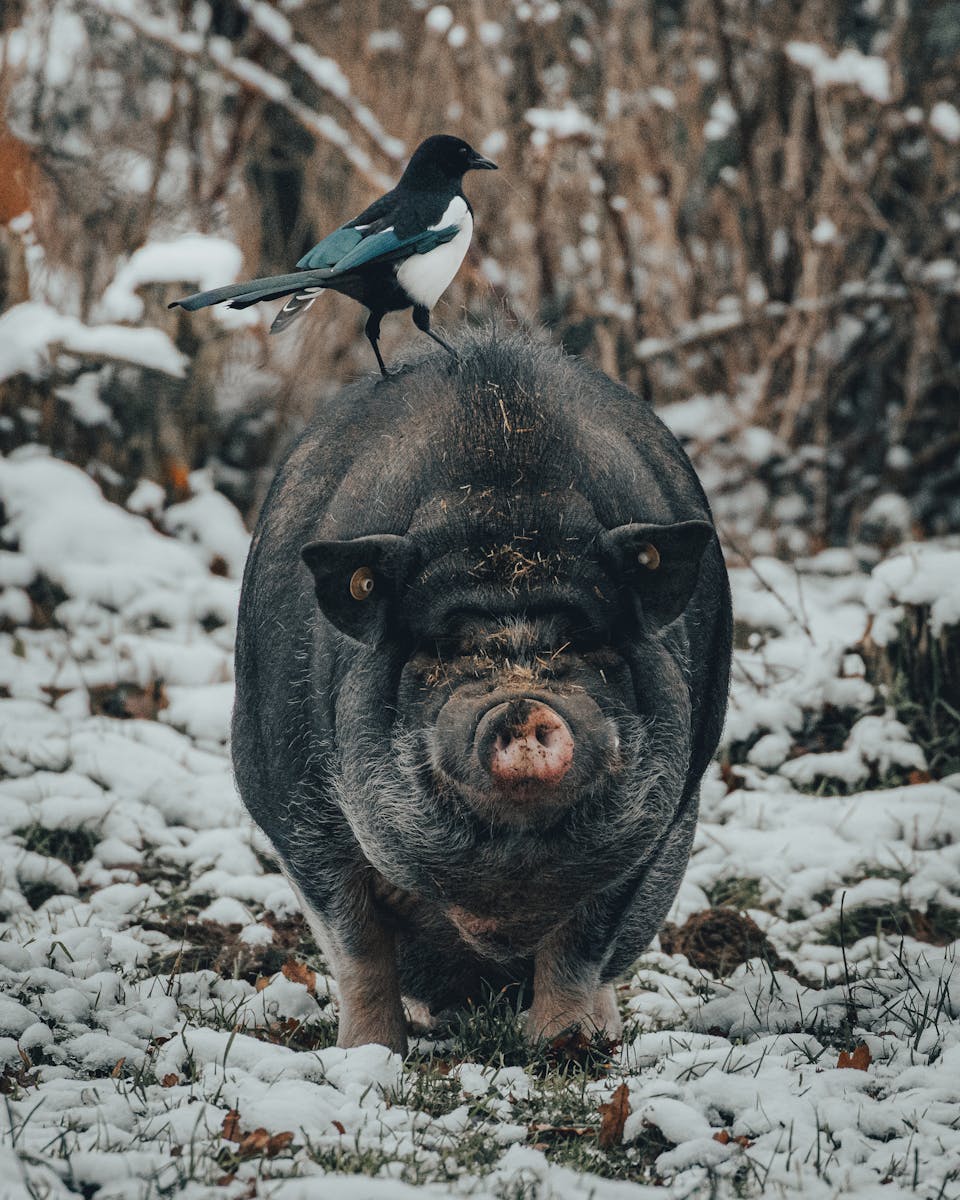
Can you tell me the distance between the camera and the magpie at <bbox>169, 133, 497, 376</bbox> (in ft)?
10.4

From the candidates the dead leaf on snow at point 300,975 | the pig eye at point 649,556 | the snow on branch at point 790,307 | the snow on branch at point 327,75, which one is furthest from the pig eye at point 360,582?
the snow on branch at point 790,307

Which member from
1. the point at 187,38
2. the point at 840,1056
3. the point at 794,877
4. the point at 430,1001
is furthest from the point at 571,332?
the point at 840,1056

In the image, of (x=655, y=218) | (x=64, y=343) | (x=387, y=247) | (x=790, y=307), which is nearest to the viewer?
(x=387, y=247)

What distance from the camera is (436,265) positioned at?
3.25m

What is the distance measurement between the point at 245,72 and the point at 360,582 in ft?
19.6

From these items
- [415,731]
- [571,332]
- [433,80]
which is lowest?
[415,731]

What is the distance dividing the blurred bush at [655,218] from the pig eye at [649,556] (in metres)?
4.91

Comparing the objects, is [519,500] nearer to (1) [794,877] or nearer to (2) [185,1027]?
(2) [185,1027]

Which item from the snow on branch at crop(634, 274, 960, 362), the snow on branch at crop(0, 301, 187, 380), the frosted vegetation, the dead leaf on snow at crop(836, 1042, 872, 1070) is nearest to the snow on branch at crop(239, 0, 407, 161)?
the frosted vegetation

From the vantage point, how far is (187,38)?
28.5 feet

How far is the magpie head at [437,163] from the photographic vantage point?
336 cm

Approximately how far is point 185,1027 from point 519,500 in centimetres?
132

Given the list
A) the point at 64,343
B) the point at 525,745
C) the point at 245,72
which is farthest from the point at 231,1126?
the point at 245,72

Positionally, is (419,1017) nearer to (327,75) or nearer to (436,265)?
(436,265)
